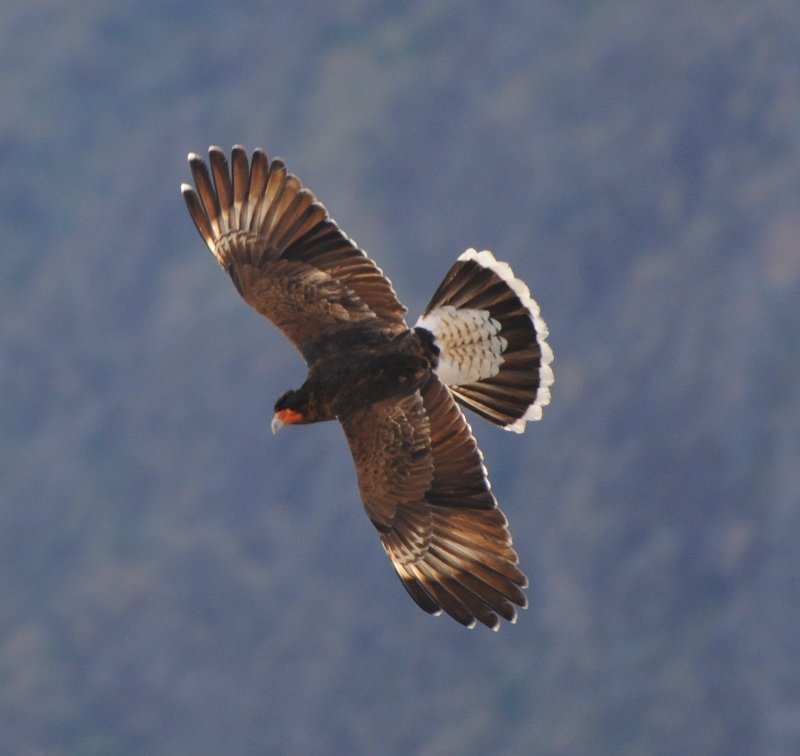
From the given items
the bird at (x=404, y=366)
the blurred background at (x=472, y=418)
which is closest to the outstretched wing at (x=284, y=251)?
the bird at (x=404, y=366)

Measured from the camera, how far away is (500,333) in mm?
13680

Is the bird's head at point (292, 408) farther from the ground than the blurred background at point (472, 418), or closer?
closer

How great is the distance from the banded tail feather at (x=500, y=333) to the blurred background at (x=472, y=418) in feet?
125

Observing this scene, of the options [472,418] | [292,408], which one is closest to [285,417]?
[292,408]

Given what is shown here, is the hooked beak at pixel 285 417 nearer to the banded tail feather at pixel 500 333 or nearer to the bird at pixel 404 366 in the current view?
the bird at pixel 404 366

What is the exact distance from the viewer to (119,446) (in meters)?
64.8

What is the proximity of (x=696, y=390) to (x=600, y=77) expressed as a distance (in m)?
14.7

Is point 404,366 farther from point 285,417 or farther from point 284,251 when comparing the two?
point 284,251

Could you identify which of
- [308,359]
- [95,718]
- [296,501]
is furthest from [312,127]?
[308,359]

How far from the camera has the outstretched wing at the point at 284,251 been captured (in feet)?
45.3

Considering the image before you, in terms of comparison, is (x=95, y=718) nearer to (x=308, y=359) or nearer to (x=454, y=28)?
(x=454, y=28)

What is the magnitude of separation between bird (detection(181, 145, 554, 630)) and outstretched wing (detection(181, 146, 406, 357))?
11 mm

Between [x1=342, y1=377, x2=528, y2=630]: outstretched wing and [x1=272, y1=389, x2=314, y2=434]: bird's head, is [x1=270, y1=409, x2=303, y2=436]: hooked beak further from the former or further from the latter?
[x1=342, y1=377, x2=528, y2=630]: outstretched wing

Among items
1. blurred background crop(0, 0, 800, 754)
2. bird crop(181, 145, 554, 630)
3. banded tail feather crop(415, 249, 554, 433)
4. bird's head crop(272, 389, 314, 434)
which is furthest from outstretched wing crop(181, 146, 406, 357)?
blurred background crop(0, 0, 800, 754)
